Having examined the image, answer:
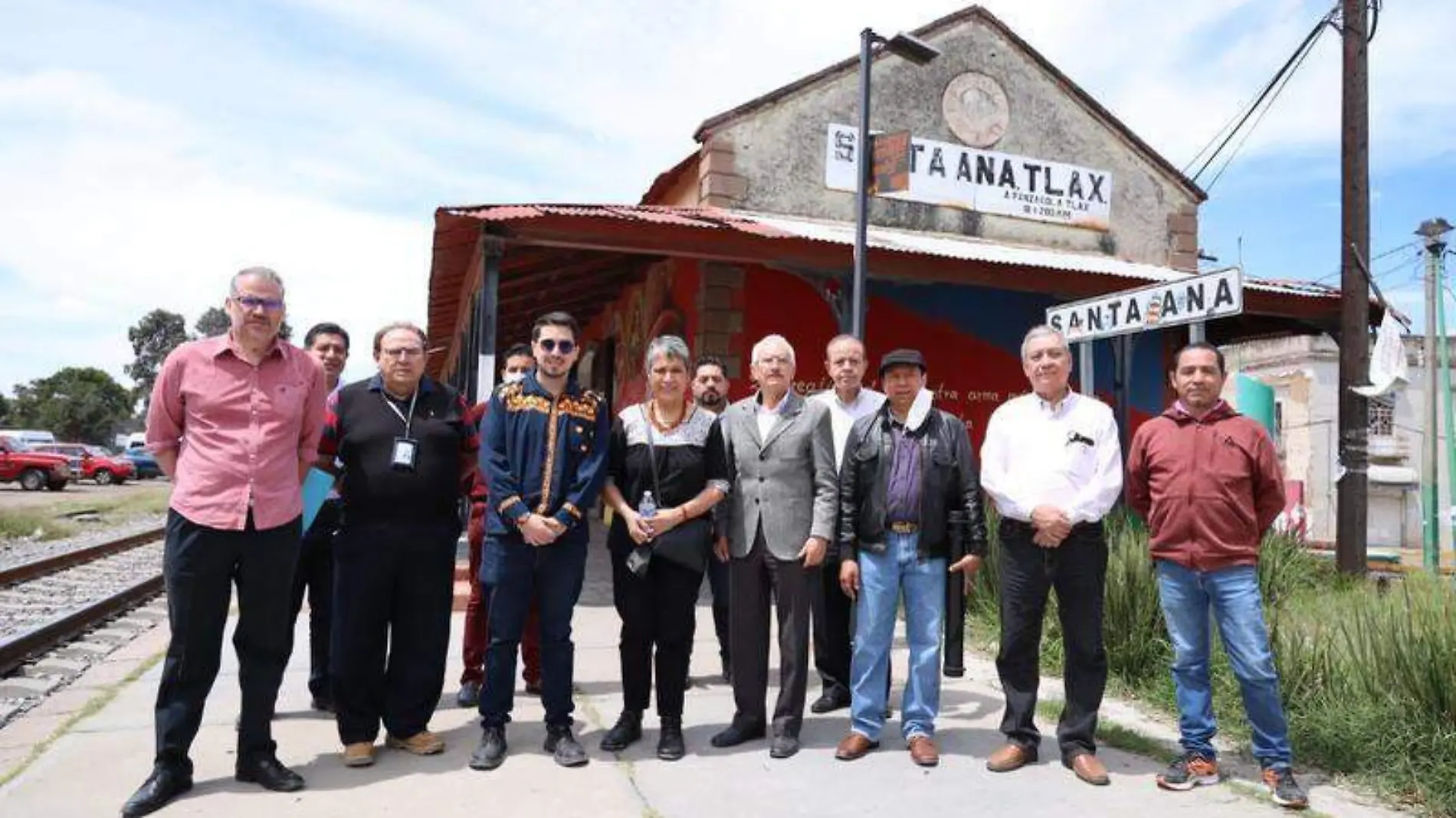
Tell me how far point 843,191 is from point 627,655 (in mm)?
9305

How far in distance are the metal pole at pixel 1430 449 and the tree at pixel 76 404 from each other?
70531mm

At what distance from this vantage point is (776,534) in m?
4.00

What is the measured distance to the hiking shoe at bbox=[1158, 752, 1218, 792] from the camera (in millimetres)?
3568

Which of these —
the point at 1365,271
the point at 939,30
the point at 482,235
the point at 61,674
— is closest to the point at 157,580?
the point at 61,674

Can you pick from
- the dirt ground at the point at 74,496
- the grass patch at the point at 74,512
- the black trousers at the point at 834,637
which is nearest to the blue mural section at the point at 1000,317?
the black trousers at the point at 834,637

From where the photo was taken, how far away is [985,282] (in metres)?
9.73

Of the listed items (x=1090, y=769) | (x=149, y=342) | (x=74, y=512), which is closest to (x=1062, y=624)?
(x=1090, y=769)

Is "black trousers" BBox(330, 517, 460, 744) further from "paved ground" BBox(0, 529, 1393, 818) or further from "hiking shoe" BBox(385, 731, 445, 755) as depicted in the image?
"paved ground" BBox(0, 529, 1393, 818)

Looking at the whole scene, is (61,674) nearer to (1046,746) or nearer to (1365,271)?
(1046,746)

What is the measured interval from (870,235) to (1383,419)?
2709 centimetres

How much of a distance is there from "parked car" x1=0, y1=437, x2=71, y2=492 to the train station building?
61.2 ft

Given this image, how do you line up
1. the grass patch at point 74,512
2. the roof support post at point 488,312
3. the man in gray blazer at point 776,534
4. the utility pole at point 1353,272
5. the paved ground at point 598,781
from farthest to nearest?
1. the grass patch at point 74,512
2. the utility pole at point 1353,272
3. the roof support post at point 488,312
4. the man in gray blazer at point 776,534
5. the paved ground at point 598,781

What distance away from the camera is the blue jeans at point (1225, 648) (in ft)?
11.6

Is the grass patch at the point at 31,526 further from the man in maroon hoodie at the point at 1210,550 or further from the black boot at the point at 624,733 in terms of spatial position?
the man in maroon hoodie at the point at 1210,550
